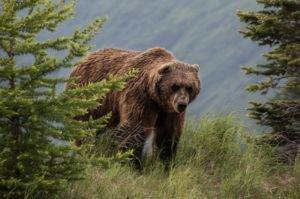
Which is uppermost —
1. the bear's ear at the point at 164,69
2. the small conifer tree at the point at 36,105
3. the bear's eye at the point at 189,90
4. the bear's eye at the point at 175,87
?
the small conifer tree at the point at 36,105

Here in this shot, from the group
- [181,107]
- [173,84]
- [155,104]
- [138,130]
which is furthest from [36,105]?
[155,104]

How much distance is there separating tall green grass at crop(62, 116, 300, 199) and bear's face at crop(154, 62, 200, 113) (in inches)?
25.1

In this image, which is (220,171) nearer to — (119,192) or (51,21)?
(119,192)

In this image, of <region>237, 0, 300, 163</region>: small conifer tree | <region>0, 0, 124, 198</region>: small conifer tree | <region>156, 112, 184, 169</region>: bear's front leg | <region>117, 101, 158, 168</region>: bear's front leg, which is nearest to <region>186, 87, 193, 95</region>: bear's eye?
<region>156, 112, 184, 169</region>: bear's front leg

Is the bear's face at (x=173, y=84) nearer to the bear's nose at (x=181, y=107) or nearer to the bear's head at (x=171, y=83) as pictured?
the bear's head at (x=171, y=83)

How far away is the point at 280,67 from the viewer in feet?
31.1

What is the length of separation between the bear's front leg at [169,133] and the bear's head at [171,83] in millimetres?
184

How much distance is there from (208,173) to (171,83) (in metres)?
1.22

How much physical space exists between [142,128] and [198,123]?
1.05m

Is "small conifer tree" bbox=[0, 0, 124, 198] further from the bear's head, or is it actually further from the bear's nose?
the bear's head

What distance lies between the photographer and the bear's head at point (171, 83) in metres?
8.35

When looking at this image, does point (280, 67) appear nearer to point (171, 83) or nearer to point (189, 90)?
point (189, 90)

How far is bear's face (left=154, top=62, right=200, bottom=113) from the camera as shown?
8.34m

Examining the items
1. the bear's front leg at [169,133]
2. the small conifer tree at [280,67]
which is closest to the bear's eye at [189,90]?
the bear's front leg at [169,133]
